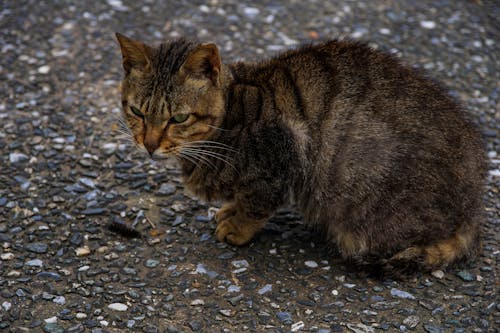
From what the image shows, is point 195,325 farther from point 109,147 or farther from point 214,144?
point 109,147

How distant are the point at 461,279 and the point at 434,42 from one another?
275cm

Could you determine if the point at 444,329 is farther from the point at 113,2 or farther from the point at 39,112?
the point at 113,2

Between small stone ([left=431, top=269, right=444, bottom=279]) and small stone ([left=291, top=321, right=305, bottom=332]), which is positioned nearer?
small stone ([left=291, top=321, right=305, bottom=332])

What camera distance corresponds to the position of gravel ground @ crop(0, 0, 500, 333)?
323cm

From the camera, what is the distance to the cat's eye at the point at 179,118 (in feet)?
10.9

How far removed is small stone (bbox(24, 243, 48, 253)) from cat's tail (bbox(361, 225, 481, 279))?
1723 millimetres

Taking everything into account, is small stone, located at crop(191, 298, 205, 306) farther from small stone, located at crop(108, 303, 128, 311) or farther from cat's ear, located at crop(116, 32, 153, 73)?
cat's ear, located at crop(116, 32, 153, 73)

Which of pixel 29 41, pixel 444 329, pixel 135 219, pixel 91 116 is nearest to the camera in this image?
pixel 444 329

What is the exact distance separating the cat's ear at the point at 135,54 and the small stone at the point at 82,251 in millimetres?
1017

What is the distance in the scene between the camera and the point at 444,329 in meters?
3.14

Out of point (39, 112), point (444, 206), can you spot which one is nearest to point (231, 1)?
point (39, 112)

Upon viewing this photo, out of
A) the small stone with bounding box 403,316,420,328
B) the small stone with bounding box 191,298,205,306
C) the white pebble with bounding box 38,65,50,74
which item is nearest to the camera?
the small stone with bounding box 403,316,420,328

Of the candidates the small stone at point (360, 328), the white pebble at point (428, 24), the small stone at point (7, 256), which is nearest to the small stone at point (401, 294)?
the small stone at point (360, 328)

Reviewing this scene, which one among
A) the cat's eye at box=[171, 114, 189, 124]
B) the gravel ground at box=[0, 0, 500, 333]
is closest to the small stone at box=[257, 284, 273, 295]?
the gravel ground at box=[0, 0, 500, 333]
